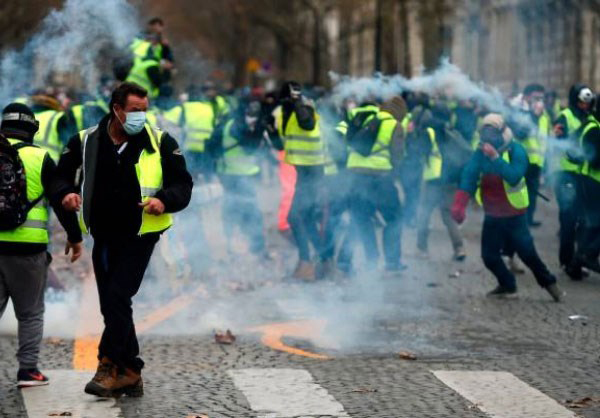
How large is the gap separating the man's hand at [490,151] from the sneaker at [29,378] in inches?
207

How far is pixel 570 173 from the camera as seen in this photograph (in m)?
15.0

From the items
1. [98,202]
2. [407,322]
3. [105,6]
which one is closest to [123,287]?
[98,202]

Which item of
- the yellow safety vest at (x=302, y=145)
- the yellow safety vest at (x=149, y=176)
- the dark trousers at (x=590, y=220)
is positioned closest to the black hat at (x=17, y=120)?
the yellow safety vest at (x=149, y=176)

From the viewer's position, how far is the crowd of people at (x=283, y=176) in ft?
27.5

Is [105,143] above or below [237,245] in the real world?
above

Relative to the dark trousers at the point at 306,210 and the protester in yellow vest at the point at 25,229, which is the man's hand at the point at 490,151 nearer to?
the dark trousers at the point at 306,210

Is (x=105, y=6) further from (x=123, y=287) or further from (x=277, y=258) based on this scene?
(x=123, y=287)

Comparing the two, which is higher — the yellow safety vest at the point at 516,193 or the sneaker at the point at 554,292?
the yellow safety vest at the point at 516,193

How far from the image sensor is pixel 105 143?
8.39 m

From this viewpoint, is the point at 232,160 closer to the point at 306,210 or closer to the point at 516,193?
the point at 306,210

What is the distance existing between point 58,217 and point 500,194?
17.7 feet

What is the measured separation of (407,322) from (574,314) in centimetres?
153

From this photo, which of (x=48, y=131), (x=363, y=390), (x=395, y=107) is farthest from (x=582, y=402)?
(x=48, y=131)

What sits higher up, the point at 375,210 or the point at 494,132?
the point at 494,132
